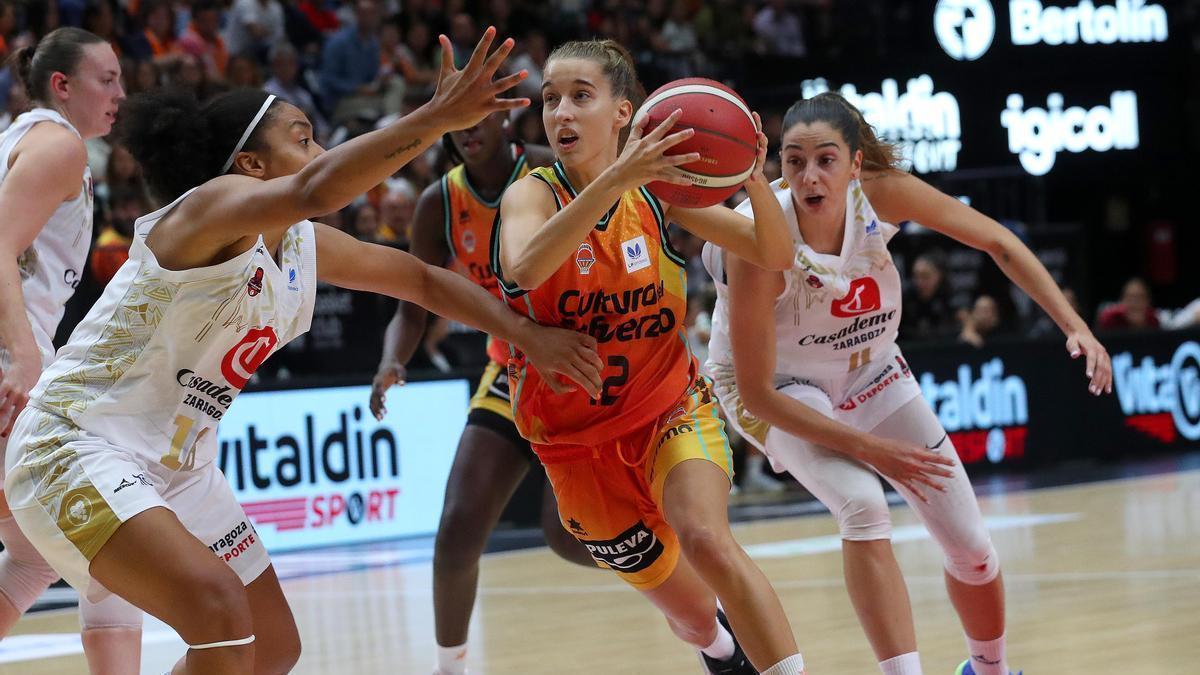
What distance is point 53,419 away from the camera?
363 centimetres

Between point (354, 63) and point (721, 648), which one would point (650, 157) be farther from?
point (354, 63)

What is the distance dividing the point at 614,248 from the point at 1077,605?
3338 mm

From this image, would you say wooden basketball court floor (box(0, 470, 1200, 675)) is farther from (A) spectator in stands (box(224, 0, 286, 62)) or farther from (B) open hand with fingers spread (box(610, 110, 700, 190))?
(A) spectator in stands (box(224, 0, 286, 62))

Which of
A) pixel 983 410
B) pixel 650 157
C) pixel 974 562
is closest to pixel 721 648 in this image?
pixel 974 562

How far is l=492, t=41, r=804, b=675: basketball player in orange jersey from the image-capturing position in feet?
13.0

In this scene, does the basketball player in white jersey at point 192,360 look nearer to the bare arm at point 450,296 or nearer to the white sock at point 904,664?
the bare arm at point 450,296

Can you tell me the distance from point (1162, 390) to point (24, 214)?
438 inches

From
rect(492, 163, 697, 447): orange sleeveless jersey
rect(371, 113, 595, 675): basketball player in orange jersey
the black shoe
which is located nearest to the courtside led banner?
rect(371, 113, 595, 675): basketball player in orange jersey

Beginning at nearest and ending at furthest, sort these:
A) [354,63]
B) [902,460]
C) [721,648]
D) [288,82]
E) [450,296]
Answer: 1. [450,296]
2. [902,460]
3. [721,648]
4. [288,82]
5. [354,63]

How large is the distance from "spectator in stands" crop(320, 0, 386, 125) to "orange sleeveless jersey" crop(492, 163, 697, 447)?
9.26 metres

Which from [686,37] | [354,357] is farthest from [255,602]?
[686,37]

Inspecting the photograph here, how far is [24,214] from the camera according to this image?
14.4 feet

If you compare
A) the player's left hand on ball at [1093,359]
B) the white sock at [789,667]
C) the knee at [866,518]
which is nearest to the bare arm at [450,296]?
the white sock at [789,667]

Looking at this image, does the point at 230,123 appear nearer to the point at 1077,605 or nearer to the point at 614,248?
the point at 614,248
